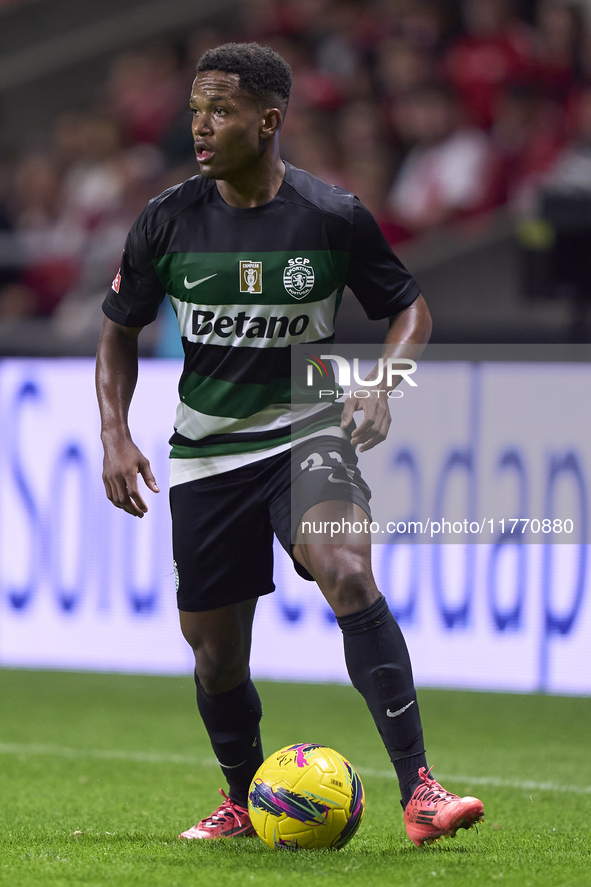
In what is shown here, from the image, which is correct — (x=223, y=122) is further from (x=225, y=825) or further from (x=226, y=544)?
(x=225, y=825)

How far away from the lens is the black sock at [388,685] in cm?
340

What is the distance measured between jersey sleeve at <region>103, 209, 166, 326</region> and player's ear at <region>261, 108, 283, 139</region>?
45 centimetres

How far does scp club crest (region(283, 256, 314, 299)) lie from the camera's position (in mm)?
3646

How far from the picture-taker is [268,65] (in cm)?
363

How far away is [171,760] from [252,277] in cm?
260

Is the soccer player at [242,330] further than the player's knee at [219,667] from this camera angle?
No

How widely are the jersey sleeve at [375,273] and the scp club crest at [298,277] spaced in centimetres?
15

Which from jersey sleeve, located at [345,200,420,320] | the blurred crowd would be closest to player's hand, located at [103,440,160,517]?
jersey sleeve, located at [345,200,420,320]

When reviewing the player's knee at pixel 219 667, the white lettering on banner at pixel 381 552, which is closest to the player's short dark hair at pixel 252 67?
the player's knee at pixel 219 667

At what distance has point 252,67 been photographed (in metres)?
3.60

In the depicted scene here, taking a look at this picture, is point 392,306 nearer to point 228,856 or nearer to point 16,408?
point 228,856

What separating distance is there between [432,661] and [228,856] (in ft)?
10.2

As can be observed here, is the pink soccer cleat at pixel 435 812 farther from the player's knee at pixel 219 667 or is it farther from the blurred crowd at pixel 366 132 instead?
the blurred crowd at pixel 366 132

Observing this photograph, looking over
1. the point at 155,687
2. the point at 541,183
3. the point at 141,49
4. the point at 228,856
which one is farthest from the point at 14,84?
the point at 228,856
